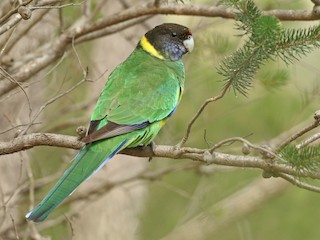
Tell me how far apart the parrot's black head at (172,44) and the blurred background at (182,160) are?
223mm

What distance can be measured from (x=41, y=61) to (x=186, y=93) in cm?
161

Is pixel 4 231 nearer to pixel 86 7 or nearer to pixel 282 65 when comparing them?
pixel 86 7

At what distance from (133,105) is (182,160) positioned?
2.23 meters

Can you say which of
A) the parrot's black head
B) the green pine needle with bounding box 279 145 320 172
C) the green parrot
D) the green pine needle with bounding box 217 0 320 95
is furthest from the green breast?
the green pine needle with bounding box 279 145 320 172

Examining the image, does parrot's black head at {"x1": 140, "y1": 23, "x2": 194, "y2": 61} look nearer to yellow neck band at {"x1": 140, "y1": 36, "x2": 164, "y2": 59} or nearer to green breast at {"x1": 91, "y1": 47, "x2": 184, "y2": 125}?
yellow neck band at {"x1": 140, "y1": 36, "x2": 164, "y2": 59}

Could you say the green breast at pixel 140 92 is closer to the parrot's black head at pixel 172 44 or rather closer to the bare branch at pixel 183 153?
the parrot's black head at pixel 172 44

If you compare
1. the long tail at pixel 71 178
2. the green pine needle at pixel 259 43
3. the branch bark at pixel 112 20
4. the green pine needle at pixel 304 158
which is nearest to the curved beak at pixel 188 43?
the branch bark at pixel 112 20

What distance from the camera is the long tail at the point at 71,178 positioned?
305cm

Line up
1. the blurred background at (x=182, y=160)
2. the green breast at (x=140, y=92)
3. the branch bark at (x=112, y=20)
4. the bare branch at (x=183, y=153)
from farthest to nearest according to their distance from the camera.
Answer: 1. the blurred background at (x=182, y=160)
2. the branch bark at (x=112, y=20)
3. the green breast at (x=140, y=92)
4. the bare branch at (x=183, y=153)

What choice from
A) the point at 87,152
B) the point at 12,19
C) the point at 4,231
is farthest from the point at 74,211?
the point at 12,19

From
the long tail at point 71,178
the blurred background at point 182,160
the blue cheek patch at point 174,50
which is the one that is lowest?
the blurred background at point 182,160

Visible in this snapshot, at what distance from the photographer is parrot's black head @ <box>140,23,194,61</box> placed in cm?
424

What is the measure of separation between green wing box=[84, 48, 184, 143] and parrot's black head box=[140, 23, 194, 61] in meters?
0.07

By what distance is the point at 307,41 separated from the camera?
2.73m
